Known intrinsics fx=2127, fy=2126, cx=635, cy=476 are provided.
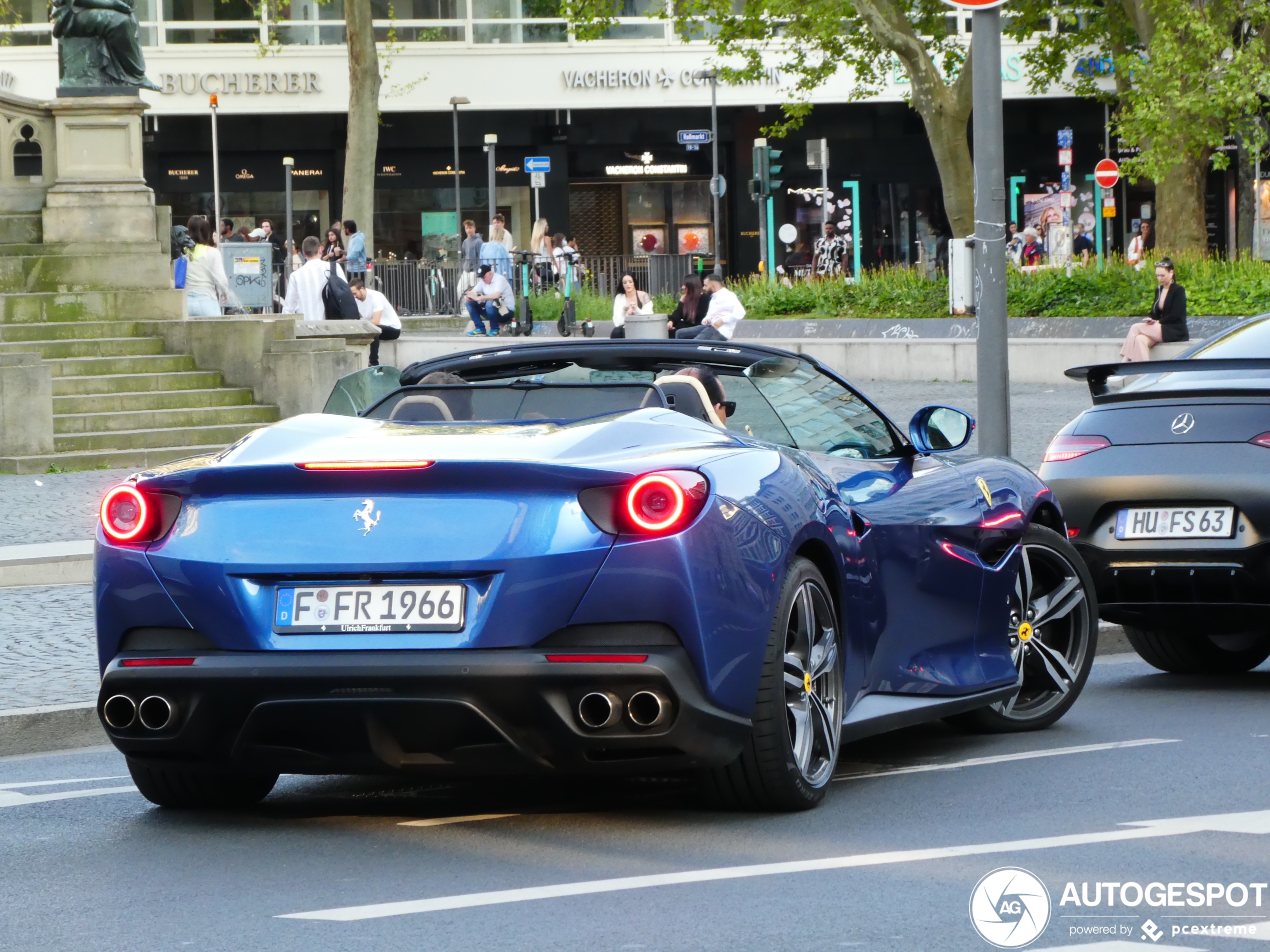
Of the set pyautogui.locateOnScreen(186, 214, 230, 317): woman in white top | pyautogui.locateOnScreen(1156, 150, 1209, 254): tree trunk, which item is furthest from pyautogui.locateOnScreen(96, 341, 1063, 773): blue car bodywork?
pyautogui.locateOnScreen(1156, 150, 1209, 254): tree trunk

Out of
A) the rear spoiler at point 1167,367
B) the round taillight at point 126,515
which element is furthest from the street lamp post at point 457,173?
the round taillight at point 126,515

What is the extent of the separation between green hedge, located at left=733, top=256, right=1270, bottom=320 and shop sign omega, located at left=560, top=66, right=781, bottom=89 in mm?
18663

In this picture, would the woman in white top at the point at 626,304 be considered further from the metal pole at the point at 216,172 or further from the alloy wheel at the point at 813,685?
the alloy wheel at the point at 813,685

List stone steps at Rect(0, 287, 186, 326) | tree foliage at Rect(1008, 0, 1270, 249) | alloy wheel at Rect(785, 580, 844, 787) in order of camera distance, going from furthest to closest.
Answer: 1. tree foliage at Rect(1008, 0, 1270, 249)
2. stone steps at Rect(0, 287, 186, 326)
3. alloy wheel at Rect(785, 580, 844, 787)

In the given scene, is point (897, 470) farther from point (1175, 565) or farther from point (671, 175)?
point (671, 175)

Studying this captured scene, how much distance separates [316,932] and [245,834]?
125cm

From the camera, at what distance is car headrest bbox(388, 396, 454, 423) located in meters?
6.25

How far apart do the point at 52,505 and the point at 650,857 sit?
11911mm

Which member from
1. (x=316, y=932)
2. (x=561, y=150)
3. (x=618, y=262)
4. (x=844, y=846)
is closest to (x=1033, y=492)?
(x=844, y=846)

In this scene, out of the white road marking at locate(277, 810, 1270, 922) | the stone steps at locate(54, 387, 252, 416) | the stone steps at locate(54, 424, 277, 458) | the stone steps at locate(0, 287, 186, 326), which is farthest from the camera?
the stone steps at locate(0, 287, 186, 326)

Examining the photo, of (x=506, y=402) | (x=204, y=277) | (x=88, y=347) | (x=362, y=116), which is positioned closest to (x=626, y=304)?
(x=204, y=277)

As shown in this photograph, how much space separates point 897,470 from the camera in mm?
6754

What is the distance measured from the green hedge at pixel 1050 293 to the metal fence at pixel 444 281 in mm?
8080

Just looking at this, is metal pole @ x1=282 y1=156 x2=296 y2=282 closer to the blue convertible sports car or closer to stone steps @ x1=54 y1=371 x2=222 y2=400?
stone steps @ x1=54 y1=371 x2=222 y2=400
